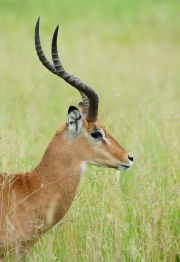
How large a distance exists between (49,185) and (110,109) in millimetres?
5506

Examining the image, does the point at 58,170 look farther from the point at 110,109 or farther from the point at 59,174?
the point at 110,109

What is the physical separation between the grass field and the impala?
7.5 inches

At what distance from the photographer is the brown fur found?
4418 millimetres

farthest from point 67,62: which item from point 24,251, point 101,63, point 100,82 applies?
point 24,251

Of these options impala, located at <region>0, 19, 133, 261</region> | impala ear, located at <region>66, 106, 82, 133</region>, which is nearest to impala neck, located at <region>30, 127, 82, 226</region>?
impala, located at <region>0, 19, 133, 261</region>

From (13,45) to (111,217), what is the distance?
11366 mm

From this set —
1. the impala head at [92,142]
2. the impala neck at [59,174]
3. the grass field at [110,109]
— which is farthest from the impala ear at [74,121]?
the grass field at [110,109]

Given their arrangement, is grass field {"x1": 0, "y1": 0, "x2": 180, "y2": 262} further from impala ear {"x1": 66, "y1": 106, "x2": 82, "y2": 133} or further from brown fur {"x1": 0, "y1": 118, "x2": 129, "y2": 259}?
impala ear {"x1": 66, "y1": 106, "x2": 82, "y2": 133}

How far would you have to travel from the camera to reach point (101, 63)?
45.5 ft

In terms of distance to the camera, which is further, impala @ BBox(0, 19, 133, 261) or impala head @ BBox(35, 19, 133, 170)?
impala head @ BBox(35, 19, 133, 170)

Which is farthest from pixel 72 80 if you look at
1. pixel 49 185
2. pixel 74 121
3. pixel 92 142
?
pixel 49 185

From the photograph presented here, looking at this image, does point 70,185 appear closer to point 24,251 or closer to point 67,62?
point 24,251

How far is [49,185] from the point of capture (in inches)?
185

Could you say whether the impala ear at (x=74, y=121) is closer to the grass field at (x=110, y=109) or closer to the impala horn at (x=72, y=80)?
the impala horn at (x=72, y=80)
